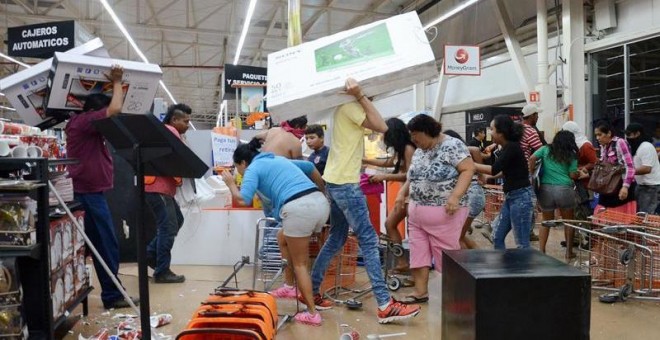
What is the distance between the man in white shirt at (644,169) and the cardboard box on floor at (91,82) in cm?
460

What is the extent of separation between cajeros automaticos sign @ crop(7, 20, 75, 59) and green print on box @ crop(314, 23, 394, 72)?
528 centimetres

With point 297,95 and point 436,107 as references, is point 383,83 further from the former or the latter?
point 436,107

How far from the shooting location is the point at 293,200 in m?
3.21

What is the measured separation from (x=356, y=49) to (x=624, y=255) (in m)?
2.45

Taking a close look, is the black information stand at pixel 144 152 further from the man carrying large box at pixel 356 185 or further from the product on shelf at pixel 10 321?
the man carrying large box at pixel 356 185

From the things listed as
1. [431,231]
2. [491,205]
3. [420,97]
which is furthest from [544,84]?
[431,231]

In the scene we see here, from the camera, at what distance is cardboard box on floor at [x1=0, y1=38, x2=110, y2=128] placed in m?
2.99

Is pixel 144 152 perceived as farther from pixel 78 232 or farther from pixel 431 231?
pixel 431 231

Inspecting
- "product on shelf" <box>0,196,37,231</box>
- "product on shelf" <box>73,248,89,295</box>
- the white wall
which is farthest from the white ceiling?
"product on shelf" <box>0,196,37,231</box>

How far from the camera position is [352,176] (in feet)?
11.0

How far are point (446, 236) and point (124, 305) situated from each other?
2.28 m

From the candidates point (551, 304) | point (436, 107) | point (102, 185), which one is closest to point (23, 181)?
point (102, 185)

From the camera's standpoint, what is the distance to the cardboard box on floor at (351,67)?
3150 millimetres

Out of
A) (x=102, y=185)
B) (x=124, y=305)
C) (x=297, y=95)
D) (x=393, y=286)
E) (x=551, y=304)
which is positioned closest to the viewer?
(x=551, y=304)
